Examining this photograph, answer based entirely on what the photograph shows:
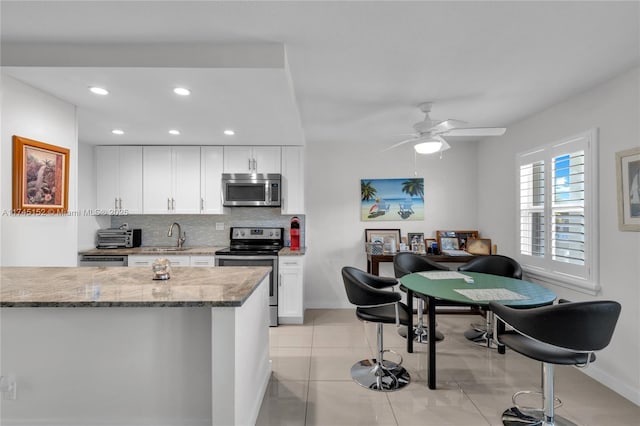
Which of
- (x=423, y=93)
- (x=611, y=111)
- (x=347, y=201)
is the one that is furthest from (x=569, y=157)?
(x=347, y=201)

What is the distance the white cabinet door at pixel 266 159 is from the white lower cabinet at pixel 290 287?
1186mm

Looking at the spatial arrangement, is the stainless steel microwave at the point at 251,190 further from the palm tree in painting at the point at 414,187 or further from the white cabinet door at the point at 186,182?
the palm tree in painting at the point at 414,187

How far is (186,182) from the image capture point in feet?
13.5

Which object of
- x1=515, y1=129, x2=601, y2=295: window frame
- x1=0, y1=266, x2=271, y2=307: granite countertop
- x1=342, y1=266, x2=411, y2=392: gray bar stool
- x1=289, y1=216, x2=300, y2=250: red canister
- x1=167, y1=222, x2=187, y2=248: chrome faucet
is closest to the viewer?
x1=0, y1=266, x2=271, y2=307: granite countertop

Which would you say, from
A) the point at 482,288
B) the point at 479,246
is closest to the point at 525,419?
the point at 482,288

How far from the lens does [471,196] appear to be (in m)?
4.53

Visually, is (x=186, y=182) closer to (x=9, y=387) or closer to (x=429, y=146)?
(x=9, y=387)

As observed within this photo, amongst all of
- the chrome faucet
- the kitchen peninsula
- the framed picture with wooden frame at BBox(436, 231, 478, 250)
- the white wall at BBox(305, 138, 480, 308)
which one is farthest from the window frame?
the chrome faucet

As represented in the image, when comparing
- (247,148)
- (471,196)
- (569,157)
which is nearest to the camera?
(569,157)

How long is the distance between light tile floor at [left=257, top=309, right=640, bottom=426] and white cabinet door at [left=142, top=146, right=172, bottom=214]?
2.34 metres

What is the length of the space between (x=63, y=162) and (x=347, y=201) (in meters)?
3.24

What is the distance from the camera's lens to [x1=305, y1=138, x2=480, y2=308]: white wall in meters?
4.53

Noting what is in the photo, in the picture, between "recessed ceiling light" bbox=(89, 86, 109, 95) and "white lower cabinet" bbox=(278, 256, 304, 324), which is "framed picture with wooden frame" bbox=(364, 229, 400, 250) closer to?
"white lower cabinet" bbox=(278, 256, 304, 324)

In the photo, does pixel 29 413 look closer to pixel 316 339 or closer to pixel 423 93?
pixel 316 339
